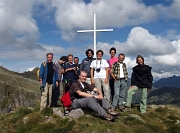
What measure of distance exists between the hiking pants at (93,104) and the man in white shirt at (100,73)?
1603 millimetres

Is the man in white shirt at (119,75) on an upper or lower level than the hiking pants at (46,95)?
upper

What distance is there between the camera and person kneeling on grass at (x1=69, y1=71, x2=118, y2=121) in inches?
430

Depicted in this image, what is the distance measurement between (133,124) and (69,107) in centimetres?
351

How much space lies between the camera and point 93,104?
11070 millimetres

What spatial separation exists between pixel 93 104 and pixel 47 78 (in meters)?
3.74

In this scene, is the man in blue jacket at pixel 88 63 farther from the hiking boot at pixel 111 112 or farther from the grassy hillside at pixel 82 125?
the hiking boot at pixel 111 112

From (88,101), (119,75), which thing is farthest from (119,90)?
(88,101)

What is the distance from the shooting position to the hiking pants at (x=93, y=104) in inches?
430

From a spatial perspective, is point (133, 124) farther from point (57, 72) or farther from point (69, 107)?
point (57, 72)

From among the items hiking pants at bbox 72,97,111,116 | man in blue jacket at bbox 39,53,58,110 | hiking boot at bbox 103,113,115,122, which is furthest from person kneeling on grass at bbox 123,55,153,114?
man in blue jacket at bbox 39,53,58,110

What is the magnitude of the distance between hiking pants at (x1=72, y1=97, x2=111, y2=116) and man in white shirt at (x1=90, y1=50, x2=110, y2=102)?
1.60m

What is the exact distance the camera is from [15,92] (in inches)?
6073

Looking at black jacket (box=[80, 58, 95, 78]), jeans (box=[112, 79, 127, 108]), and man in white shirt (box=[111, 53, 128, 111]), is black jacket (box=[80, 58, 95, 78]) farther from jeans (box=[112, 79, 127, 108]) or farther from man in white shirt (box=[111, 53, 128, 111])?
jeans (box=[112, 79, 127, 108])

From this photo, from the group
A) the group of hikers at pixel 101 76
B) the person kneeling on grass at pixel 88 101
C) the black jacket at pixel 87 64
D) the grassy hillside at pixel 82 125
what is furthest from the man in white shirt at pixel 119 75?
the person kneeling on grass at pixel 88 101
